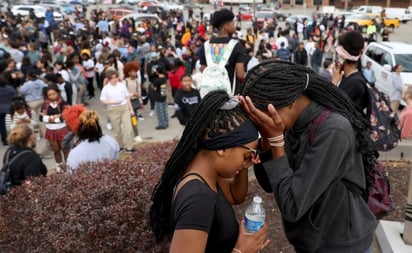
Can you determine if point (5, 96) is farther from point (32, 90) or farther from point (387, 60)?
point (387, 60)

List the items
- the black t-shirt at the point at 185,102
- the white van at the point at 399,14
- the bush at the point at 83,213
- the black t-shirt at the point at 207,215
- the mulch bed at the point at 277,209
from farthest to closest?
the white van at the point at 399,14, the black t-shirt at the point at 185,102, the mulch bed at the point at 277,209, the bush at the point at 83,213, the black t-shirt at the point at 207,215

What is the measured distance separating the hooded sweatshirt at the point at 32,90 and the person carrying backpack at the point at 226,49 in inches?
215

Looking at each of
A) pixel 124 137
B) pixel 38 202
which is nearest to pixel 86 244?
pixel 38 202

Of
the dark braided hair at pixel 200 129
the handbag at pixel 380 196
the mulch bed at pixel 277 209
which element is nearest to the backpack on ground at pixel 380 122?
the handbag at pixel 380 196

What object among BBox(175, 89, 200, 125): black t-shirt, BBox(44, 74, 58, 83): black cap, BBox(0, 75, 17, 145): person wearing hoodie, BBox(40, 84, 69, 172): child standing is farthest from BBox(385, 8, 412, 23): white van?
BBox(40, 84, 69, 172): child standing

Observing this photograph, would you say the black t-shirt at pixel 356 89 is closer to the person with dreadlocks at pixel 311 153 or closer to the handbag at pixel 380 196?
the handbag at pixel 380 196

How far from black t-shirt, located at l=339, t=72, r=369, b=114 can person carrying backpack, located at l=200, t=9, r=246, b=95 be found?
130 cm

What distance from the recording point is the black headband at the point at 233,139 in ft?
5.90

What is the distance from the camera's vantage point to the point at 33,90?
8953 mm

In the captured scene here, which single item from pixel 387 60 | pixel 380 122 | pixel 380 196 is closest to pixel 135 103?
pixel 380 122

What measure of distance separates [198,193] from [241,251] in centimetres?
36

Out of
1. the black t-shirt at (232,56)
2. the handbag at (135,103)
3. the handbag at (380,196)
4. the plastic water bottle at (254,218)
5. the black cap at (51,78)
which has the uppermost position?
the black t-shirt at (232,56)

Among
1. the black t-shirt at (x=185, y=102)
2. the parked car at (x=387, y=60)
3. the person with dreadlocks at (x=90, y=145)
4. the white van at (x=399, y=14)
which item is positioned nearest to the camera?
the person with dreadlocks at (x=90, y=145)

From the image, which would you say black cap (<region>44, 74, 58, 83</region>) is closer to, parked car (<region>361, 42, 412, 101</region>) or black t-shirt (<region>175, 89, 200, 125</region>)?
black t-shirt (<region>175, 89, 200, 125</region>)
